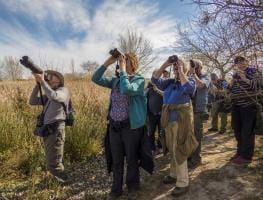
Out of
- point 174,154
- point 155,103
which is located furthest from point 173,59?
point 155,103

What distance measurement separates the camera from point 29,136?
5.92 metres

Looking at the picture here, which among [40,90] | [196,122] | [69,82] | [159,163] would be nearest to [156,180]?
[159,163]

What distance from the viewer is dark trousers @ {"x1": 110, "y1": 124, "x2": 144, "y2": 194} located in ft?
13.8

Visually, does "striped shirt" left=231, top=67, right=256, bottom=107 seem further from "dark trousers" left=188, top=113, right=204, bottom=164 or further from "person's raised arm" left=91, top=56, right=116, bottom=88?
"person's raised arm" left=91, top=56, right=116, bottom=88

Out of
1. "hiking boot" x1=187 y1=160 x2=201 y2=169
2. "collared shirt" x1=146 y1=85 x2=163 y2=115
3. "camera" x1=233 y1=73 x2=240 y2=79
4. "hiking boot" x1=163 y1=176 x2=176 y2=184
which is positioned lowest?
"hiking boot" x1=163 y1=176 x2=176 y2=184

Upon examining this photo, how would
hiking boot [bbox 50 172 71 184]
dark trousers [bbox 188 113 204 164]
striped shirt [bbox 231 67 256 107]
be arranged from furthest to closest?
dark trousers [bbox 188 113 204 164]
striped shirt [bbox 231 67 256 107]
hiking boot [bbox 50 172 71 184]

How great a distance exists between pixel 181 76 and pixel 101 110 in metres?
3.53

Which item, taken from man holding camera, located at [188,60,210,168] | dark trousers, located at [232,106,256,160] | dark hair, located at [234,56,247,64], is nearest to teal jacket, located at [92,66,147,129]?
man holding camera, located at [188,60,210,168]

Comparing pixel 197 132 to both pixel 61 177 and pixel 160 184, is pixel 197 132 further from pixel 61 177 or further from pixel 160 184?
pixel 61 177

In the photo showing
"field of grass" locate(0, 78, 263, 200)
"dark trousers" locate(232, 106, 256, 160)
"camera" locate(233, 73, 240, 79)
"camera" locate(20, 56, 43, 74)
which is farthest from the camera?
"dark trousers" locate(232, 106, 256, 160)

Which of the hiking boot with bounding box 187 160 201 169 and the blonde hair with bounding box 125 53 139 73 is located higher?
the blonde hair with bounding box 125 53 139 73

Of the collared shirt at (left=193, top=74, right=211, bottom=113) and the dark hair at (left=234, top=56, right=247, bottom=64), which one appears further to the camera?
the collared shirt at (left=193, top=74, right=211, bottom=113)

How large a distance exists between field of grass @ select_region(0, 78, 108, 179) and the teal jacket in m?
1.86

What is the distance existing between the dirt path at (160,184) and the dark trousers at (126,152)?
0.80ft
